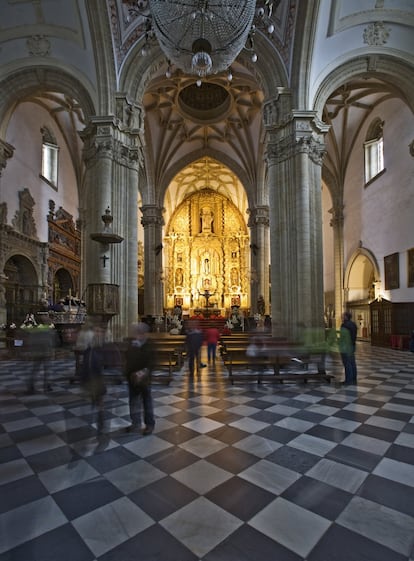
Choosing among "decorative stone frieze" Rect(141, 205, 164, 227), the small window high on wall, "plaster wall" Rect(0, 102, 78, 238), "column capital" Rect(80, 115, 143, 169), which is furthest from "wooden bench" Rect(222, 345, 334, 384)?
"decorative stone frieze" Rect(141, 205, 164, 227)

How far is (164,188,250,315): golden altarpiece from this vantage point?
32.1 meters

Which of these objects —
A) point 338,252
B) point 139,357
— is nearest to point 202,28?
point 139,357

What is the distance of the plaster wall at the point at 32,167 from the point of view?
15.1 meters

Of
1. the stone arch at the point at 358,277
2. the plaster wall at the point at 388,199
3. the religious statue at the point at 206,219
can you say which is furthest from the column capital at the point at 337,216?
the religious statue at the point at 206,219

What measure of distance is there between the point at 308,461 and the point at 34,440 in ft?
10.9

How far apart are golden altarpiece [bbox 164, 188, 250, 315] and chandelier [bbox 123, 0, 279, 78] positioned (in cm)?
2564

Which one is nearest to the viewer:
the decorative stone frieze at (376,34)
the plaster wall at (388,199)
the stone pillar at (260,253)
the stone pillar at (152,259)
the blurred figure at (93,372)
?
the blurred figure at (93,372)

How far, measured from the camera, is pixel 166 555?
7.04ft

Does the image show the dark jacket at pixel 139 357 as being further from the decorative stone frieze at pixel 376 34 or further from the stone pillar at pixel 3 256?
the decorative stone frieze at pixel 376 34

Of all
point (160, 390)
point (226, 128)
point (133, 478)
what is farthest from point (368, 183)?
point (133, 478)

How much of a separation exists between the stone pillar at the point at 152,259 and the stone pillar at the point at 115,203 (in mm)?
10694

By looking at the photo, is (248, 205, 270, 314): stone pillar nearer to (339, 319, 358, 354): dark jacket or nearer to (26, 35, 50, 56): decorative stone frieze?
(26, 35, 50, 56): decorative stone frieze

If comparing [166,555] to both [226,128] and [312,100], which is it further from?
[226,128]

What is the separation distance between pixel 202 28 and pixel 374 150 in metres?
15.1
